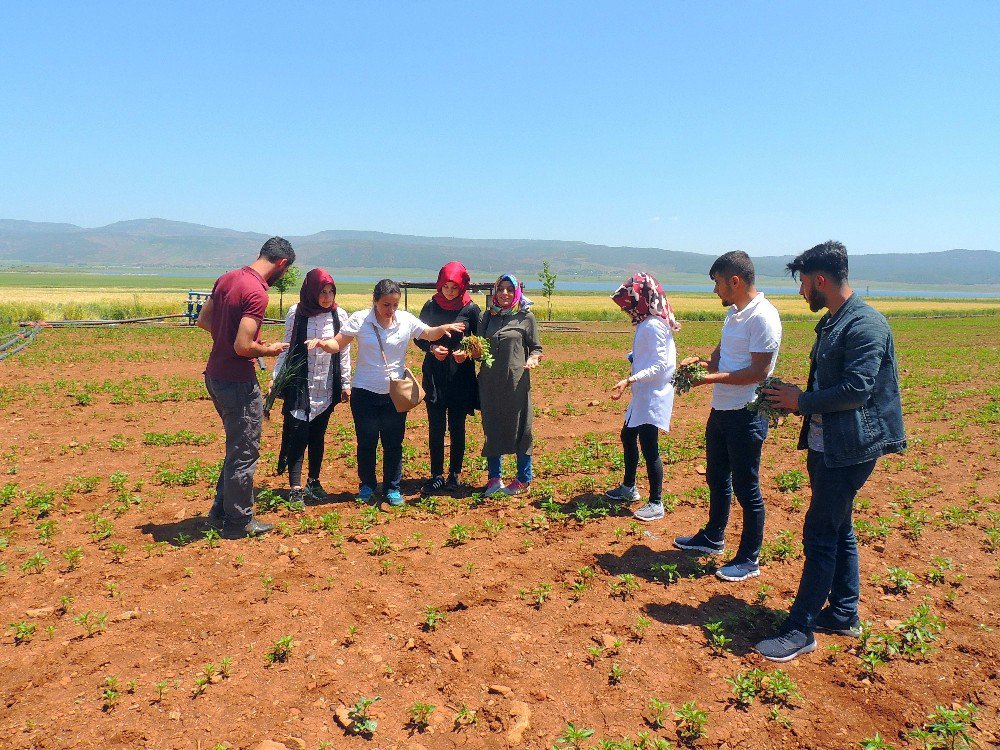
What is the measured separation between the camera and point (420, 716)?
3137 millimetres

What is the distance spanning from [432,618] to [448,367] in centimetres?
283

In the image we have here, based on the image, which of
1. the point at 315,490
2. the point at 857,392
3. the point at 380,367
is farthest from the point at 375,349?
the point at 857,392

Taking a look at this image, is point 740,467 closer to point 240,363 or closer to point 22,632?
point 240,363

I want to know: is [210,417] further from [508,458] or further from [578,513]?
[578,513]

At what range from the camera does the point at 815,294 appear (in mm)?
3709

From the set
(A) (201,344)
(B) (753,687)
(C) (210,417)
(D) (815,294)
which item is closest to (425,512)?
(B) (753,687)

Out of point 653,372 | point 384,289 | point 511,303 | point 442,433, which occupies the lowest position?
point 442,433

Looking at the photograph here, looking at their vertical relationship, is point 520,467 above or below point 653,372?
below

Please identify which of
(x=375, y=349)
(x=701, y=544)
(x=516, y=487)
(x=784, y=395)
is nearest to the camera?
(x=784, y=395)

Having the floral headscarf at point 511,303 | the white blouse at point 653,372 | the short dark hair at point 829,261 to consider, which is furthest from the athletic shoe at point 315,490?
the short dark hair at point 829,261

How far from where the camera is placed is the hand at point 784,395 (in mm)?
3828

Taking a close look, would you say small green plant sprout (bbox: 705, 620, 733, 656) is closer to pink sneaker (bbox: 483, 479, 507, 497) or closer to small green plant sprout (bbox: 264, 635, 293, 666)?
small green plant sprout (bbox: 264, 635, 293, 666)

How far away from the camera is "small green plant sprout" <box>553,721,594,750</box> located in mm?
2966

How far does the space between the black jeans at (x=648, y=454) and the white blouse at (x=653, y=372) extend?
11cm
